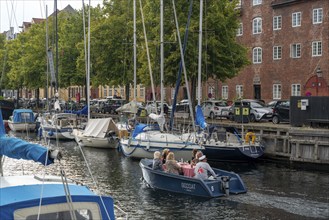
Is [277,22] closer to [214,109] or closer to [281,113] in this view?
[214,109]

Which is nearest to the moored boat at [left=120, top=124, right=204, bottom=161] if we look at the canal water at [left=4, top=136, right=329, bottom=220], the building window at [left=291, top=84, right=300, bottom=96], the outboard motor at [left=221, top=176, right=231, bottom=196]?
the canal water at [left=4, top=136, right=329, bottom=220]

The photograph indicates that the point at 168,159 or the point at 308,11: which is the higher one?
the point at 308,11

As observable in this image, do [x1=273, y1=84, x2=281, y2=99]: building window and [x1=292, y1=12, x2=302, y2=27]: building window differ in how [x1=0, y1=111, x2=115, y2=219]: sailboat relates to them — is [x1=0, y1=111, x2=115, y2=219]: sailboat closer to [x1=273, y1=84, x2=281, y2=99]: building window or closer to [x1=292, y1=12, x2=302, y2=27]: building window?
[x1=292, y1=12, x2=302, y2=27]: building window

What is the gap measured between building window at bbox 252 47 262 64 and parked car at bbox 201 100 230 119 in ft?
51.7

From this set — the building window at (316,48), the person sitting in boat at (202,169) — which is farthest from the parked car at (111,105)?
the person sitting in boat at (202,169)

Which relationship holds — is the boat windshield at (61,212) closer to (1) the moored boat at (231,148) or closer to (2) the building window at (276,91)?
(1) the moored boat at (231,148)

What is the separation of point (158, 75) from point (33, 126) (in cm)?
1861

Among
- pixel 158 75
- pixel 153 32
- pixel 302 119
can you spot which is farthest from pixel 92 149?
pixel 302 119

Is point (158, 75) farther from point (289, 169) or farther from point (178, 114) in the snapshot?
point (289, 169)

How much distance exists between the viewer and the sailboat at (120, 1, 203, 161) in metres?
28.8

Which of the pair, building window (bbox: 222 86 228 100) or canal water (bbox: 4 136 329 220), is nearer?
canal water (bbox: 4 136 329 220)

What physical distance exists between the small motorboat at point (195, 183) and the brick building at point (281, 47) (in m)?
31.0

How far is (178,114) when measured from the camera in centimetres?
4128

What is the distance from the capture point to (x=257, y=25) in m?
57.8
